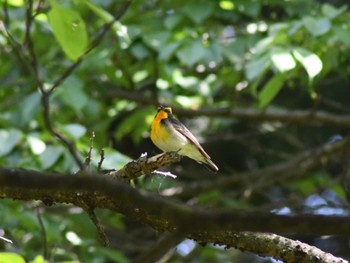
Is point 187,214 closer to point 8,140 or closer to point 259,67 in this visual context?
point 259,67

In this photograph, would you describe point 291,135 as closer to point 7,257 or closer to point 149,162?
point 149,162

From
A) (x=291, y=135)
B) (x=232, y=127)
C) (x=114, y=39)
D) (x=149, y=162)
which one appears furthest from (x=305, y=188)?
(x=149, y=162)

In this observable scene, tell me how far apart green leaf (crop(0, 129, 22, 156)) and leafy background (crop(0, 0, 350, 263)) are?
0.01m

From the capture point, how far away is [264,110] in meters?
6.73

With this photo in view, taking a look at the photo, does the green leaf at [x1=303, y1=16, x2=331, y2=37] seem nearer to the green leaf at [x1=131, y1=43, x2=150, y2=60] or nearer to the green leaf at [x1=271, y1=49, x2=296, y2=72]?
the green leaf at [x1=271, y1=49, x2=296, y2=72]

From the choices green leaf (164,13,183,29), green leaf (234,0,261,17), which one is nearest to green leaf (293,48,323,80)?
green leaf (234,0,261,17)

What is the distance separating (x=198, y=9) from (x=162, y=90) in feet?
4.14

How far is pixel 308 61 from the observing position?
477cm

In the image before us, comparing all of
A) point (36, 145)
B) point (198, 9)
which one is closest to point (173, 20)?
point (198, 9)

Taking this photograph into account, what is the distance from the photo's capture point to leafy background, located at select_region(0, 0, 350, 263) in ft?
16.8

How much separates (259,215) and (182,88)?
17.7 ft

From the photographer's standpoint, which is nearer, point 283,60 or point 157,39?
point 283,60

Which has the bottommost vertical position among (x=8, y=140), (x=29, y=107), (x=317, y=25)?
(x=29, y=107)

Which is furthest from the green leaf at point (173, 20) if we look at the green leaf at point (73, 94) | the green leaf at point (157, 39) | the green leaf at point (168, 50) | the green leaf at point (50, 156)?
the green leaf at point (50, 156)
